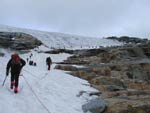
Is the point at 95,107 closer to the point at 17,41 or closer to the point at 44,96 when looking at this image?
the point at 44,96

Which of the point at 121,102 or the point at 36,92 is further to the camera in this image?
the point at 36,92

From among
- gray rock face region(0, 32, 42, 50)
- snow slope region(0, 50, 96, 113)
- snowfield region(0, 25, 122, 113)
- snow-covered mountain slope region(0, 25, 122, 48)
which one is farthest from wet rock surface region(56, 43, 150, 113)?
snow-covered mountain slope region(0, 25, 122, 48)

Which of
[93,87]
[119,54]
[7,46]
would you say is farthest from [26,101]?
[7,46]

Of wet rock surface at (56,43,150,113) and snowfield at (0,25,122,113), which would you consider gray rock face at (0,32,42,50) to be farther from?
snowfield at (0,25,122,113)

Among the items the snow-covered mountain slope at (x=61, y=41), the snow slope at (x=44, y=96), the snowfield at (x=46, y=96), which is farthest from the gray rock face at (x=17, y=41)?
the snow slope at (x=44, y=96)

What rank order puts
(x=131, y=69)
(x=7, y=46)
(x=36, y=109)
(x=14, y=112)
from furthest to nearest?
(x=7, y=46), (x=131, y=69), (x=36, y=109), (x=14, y=112)

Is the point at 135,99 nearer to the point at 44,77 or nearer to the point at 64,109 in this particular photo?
the point at 64,109

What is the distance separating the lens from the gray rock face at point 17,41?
228 feet

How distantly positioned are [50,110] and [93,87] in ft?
27.5

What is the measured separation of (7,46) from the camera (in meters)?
69.0

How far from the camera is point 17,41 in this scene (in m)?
71.5

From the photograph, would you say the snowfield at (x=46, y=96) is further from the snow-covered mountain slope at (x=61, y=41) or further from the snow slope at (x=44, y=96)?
the snow-covered mountain slope at (x=61, y=41)

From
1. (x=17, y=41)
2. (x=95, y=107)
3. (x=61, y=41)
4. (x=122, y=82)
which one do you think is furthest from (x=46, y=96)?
(x=61, y=41)

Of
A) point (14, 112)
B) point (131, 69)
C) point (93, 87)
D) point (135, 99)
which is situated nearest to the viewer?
point (14, 112)
